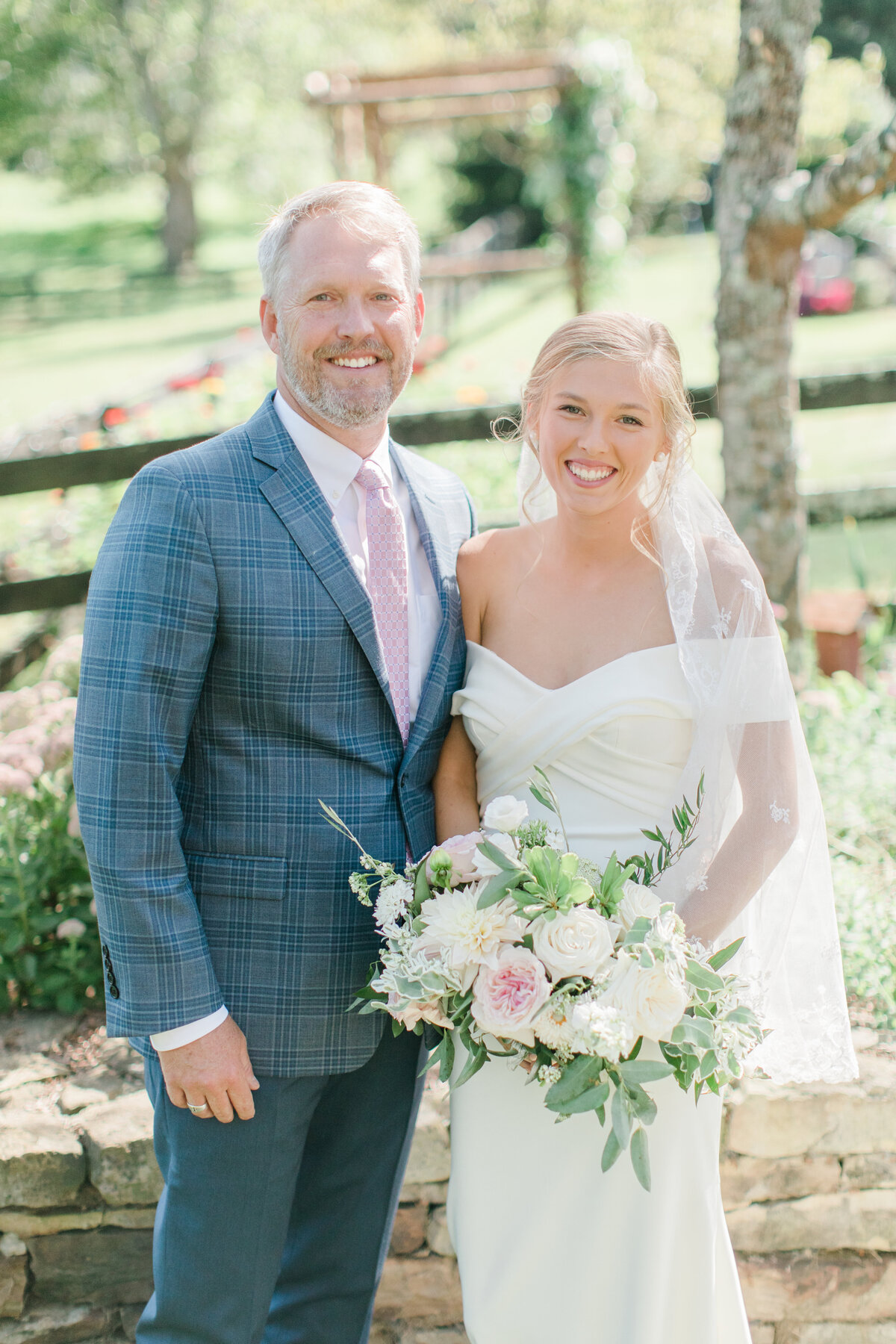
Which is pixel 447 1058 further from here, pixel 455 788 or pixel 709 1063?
pixel 455 788

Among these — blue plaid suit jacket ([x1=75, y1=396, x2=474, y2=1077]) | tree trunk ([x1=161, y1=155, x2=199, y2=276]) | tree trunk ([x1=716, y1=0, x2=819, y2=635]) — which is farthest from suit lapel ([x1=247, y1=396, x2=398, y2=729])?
tree trunk ([x1=161, y1=155, x2=199, y2=276])

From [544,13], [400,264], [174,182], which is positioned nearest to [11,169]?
[174,182]

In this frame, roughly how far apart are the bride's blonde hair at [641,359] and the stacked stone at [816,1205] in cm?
144

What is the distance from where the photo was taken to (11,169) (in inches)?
1527

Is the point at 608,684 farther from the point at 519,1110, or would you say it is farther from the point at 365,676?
the point at 519,1110

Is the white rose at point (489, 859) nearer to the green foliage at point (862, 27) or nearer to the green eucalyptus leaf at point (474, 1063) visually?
the green eucalyptus leaf at point (474, 1063)

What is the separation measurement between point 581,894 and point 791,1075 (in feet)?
2.95

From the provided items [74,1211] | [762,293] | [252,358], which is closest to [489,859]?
[74,1211]

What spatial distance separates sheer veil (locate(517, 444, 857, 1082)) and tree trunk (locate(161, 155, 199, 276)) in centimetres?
3203

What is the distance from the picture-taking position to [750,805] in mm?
2090

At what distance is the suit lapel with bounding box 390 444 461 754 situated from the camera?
2.19 m

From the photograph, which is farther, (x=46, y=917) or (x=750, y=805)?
(x=46, y=917)

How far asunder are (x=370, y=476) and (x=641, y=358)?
1.90 feet

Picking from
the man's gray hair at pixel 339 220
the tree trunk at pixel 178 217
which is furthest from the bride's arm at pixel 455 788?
the tree trunk at pixel 178 217
